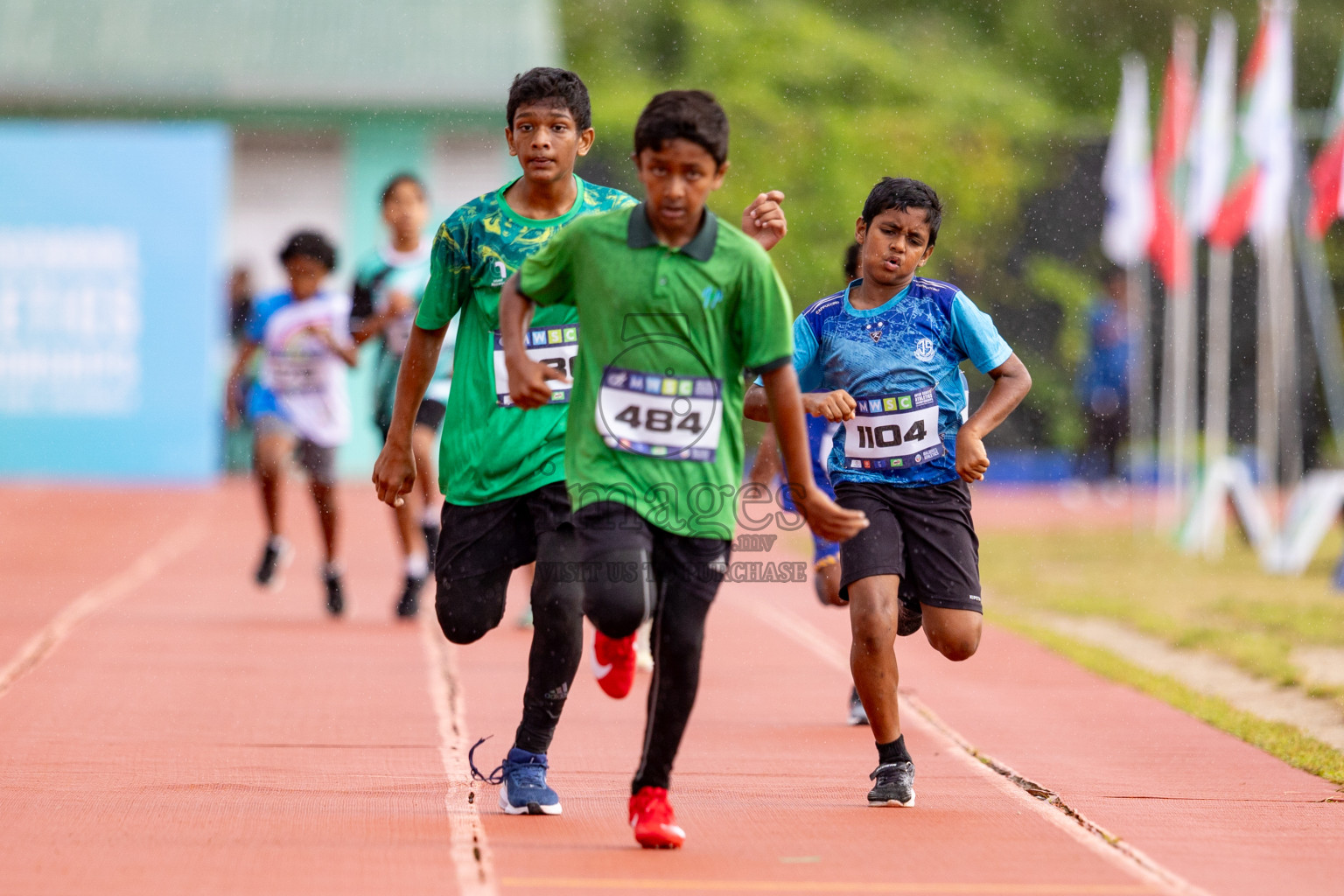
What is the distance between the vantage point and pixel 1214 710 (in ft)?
25.4

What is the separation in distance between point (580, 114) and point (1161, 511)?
627 inches

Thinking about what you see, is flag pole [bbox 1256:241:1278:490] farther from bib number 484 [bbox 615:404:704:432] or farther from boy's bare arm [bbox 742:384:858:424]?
bib number 484 [bbox 615:404:704:432]

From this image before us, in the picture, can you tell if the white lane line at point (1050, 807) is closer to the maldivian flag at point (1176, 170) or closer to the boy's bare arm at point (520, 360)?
the boy's bare arm at point (520, 360)

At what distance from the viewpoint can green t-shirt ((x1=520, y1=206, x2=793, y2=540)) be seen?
4648 millimetres

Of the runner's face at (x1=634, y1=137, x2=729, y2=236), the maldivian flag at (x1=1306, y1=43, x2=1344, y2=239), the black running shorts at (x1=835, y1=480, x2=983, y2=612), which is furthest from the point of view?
the maldivian flag at (x1=1306, y1=43, x2=1344, y2=239)

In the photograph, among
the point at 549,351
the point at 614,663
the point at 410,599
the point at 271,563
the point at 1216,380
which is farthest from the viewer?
the point at 1216,380

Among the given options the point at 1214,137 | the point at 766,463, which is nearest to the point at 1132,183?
the point at 1214,137

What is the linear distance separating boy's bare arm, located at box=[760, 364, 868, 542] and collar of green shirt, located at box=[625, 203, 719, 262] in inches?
13.7

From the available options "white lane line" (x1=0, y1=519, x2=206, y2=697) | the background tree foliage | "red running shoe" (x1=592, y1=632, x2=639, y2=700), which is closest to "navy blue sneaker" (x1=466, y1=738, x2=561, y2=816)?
"red running shoe" (x1=592, y1=632, x2=639, y2=700)

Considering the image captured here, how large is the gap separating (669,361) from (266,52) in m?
20.6

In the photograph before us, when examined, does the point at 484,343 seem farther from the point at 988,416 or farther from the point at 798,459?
the point at 988,416

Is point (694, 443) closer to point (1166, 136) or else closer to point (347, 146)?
point (1166, 136)

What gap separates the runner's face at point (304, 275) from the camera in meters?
10.6

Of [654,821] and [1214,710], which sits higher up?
[654,821]
